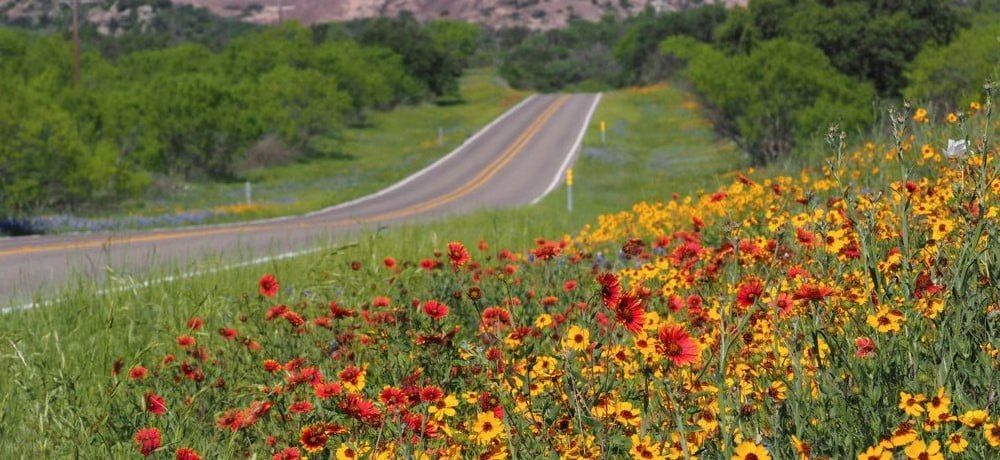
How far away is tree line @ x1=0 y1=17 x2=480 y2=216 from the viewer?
87.5ft

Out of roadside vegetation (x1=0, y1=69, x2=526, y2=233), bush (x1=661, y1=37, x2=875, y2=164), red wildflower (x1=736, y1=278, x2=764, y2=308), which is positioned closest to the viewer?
red wildflower (x1=736, y1=278, x2=764, y2=308)

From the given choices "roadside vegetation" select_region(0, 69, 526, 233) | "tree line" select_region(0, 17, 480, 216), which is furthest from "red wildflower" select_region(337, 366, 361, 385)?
"tree line" select_region(0, 17, 480, 216)

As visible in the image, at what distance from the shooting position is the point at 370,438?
393cm

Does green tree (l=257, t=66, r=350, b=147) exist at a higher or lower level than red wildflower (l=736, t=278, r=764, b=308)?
lower

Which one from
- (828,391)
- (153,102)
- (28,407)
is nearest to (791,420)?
(828,391)

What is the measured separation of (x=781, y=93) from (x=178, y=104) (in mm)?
23622

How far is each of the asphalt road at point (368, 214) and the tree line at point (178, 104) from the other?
6.88m

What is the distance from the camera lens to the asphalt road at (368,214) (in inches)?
461

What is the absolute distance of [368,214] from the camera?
2780cm

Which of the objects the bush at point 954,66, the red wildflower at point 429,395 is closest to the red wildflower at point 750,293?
the red wildflower at point 429,395

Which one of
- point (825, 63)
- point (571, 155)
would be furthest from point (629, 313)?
point (571, 155)

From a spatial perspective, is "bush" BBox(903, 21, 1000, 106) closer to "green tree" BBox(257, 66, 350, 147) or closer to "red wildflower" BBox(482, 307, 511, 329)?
"red wildflower" BBox(482, 307, 511, 329)

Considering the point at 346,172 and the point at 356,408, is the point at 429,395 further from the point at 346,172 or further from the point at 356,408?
the point at 346,172

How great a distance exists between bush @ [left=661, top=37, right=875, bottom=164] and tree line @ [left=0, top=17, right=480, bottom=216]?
19.9 m
